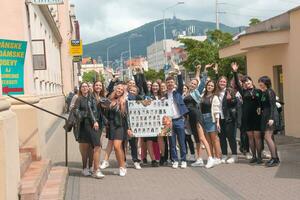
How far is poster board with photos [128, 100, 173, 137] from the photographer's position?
442 inches

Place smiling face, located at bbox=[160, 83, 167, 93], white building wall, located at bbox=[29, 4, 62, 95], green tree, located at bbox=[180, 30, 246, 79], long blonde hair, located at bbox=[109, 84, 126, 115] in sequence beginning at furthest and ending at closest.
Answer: green tree, located at bbox=[180, 30, 246, 79], white building wall, located at bbox=[29, 4, 62, 95], smiling face, located at bbox=[160, 83, 167, 93], long blonde hair, located at bbox=[109, 84, 126, 115]

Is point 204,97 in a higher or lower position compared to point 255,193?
higher

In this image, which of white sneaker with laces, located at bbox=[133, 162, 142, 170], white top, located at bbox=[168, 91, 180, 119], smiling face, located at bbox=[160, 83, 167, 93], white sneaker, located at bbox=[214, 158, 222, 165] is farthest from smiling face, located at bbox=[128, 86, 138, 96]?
white sneaker, located at bbox=[214, 158, 222, 165]

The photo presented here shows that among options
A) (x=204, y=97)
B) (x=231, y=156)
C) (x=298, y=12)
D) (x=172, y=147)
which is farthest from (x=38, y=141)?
(x=298, y=12)

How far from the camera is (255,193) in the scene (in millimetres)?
8414

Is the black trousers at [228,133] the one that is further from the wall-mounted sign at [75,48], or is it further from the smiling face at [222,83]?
the wall-mounted sign at [75,48]

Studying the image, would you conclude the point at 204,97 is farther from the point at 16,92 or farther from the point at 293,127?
the point at 293,127

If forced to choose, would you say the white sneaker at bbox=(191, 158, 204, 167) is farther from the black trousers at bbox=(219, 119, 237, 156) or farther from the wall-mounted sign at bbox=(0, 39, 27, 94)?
the wall-mounted sign at bbox=(0, 39, 27, 94)

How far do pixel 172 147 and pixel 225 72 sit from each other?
24798 millimetres

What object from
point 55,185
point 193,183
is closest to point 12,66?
point 55,185

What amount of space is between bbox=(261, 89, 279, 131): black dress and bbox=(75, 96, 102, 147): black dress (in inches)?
133

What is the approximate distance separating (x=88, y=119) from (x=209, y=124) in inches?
108

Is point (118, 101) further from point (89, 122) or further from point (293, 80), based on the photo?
point (293, 80)

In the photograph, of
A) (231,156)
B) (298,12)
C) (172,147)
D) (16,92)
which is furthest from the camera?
(298,12)
